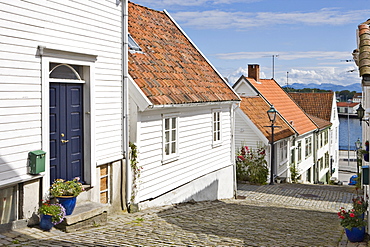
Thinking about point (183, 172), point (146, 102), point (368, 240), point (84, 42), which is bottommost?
point (368, 240)

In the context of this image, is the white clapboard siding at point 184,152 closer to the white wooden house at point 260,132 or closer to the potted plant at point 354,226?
the potted plant at point 354,226

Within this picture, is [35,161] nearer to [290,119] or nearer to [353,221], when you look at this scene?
[353,221]

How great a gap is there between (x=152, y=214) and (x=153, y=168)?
148cm

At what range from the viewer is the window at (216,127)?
15109 mm

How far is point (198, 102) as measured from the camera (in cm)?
1313

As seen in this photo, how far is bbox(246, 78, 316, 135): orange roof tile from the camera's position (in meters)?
29.2

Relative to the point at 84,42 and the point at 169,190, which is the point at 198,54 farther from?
the point at 84,42

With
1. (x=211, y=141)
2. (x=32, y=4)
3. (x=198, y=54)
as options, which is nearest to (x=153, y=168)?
(x=211, y=141)

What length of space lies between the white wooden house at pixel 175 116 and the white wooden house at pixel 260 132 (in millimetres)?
7596

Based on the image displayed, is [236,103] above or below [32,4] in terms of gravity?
below

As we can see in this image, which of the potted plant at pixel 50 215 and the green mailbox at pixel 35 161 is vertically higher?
the green mailbox at pixel 35 161

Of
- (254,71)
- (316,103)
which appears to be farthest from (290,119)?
(316,103)

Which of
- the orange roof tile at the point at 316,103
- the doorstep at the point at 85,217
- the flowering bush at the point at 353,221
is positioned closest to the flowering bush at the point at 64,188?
the doorstep at the point at 85,217

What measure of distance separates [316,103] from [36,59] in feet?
114
